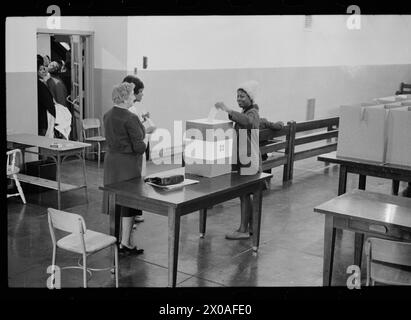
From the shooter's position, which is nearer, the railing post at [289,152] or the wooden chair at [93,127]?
the railing post at [289,152]

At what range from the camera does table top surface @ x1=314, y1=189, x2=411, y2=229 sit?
12.9 ft

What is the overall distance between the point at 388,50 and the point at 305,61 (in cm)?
360

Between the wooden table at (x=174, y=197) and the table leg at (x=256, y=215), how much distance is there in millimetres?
93

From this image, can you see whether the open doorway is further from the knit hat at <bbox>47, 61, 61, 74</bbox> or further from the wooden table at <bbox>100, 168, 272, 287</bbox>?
the wooden table at <bbox>100, 168, 272, 287</bbox>

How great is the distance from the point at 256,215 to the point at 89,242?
68.7 inches

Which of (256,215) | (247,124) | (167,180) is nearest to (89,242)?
(167,180)

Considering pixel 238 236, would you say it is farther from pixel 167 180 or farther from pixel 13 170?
pixel 13 170

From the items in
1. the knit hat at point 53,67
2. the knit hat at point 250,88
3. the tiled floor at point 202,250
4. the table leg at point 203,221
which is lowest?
the tiled floor at point 202,250

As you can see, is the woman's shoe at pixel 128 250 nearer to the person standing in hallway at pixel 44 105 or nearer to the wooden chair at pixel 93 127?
the person standing in hallway at pixel 44 105

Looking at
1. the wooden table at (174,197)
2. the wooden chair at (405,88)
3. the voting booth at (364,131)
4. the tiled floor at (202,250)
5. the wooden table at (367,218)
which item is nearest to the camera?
the wooden table at (367,218)

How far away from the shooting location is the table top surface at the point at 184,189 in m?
4.26

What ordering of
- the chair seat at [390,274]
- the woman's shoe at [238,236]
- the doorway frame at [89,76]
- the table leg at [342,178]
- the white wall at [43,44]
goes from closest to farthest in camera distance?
the chair seat at [390,274]
the woman's shoe at [238,236]
the table leg at [342,178]
the white wall at [43,44]
the doorway frame at [89,76]

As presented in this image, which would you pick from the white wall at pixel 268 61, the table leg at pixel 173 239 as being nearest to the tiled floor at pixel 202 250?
the table leg at pixel 173 239

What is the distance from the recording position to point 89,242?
4172 millimetres
